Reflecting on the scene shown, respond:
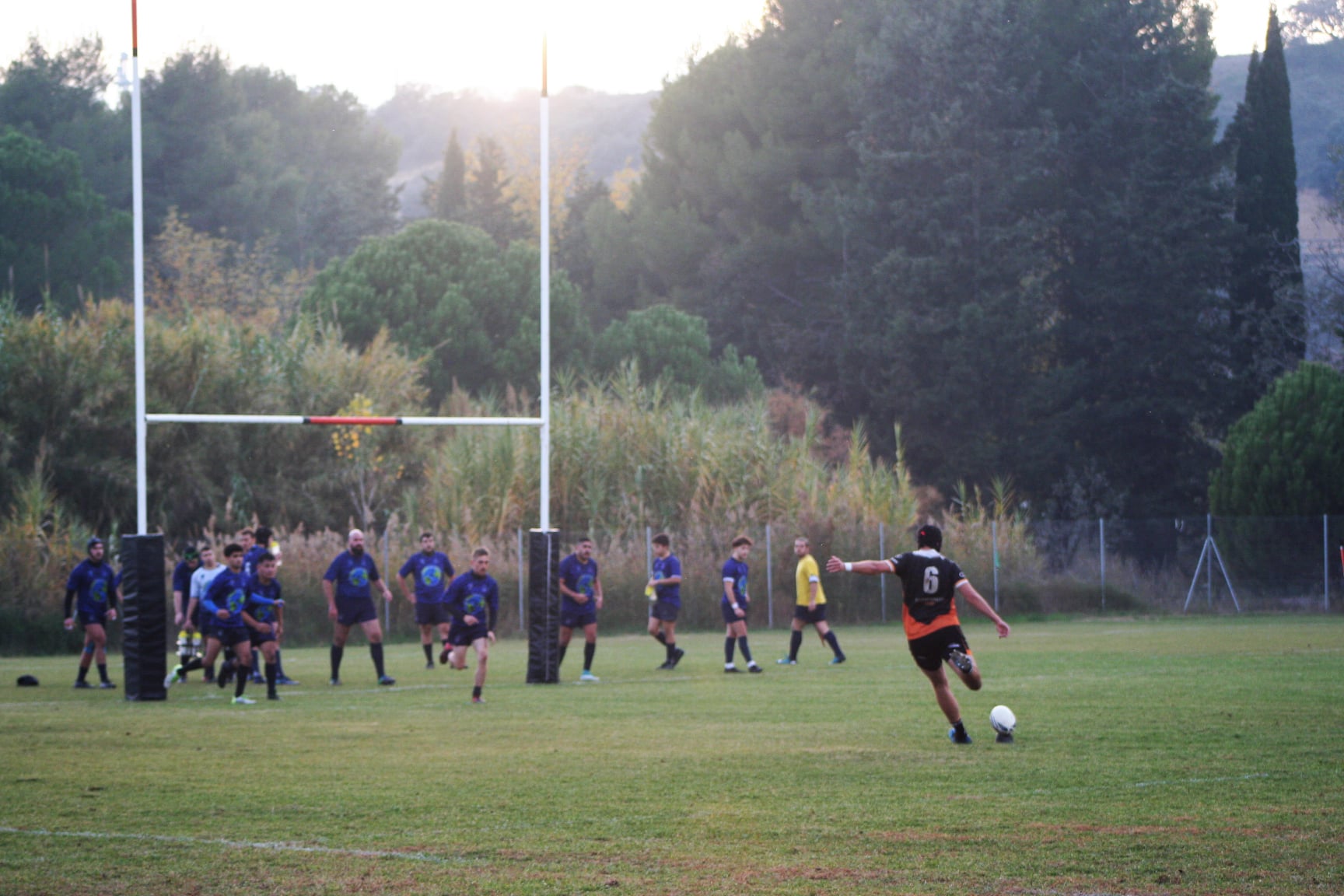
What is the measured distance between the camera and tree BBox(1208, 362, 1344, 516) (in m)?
39.3

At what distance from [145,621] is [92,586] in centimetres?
235

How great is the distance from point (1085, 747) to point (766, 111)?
53.6 m

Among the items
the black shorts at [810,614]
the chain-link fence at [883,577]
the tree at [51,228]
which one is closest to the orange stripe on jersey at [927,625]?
the black shorts at [810,614]

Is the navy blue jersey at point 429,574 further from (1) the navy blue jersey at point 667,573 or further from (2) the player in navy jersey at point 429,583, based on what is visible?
(1) the navy blue jersey at point 667,573

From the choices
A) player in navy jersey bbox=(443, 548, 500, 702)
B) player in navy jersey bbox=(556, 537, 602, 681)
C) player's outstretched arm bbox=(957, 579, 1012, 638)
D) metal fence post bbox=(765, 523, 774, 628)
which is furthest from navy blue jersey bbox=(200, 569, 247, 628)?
metal fence post bbox=(765, 523, 774, 628)

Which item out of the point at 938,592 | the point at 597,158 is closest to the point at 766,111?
the point at 938,592

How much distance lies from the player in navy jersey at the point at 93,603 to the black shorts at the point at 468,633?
223 inches

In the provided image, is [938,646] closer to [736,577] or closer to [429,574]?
[736,577]

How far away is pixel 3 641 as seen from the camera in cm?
2873

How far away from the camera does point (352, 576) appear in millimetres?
19875

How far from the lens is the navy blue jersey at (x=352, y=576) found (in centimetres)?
1984

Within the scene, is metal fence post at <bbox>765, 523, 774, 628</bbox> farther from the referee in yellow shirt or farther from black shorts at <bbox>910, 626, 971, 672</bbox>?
black shorts at <bbox>910, 626, 971, 672</bbox>

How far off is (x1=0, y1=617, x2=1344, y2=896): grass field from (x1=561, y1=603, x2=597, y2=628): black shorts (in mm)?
1567

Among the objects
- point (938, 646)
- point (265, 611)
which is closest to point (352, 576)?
point (265, 611)
